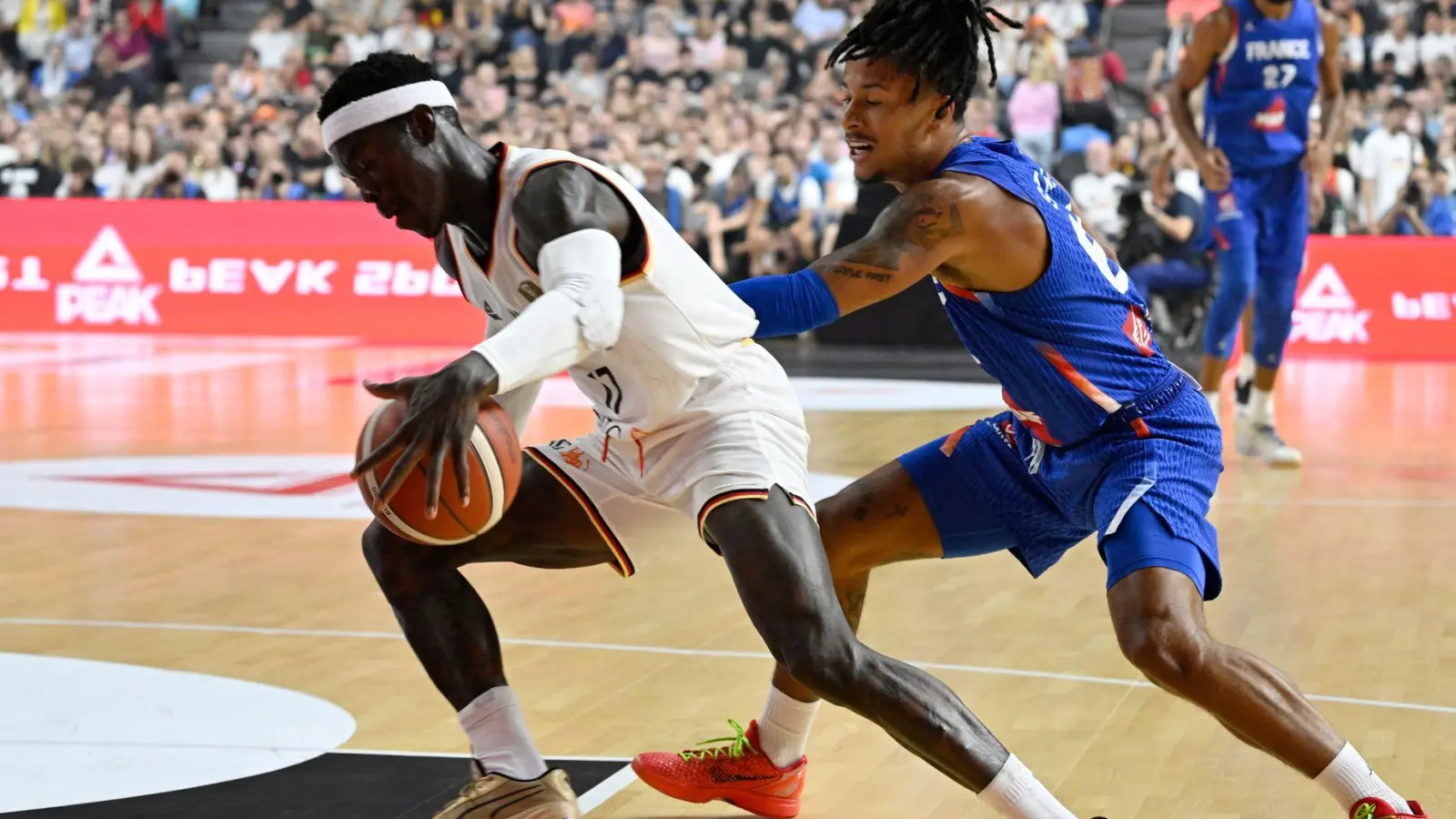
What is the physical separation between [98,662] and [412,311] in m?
10.3

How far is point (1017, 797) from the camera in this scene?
3.39m

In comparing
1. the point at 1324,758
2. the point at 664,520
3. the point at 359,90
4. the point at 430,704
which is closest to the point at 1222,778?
the point at 1324,758

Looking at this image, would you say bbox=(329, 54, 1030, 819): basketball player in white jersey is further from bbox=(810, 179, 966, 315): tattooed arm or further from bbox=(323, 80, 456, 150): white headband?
bbox=(810, 179, 966, 315): tattooed arm

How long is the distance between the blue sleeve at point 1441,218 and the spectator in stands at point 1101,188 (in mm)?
2298

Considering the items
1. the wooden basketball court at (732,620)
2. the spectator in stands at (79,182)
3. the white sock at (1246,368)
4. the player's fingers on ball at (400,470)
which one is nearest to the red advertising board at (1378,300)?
the wooden basketball court at (732,620)

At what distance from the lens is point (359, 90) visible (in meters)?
3.51

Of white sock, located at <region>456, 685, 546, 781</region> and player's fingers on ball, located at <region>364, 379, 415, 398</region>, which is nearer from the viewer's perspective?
player's fingers on ball, located at <region>364, 379, 415, 398</region>

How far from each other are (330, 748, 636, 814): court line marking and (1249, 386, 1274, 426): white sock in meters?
5.56

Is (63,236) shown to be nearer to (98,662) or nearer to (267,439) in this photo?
(267,439)

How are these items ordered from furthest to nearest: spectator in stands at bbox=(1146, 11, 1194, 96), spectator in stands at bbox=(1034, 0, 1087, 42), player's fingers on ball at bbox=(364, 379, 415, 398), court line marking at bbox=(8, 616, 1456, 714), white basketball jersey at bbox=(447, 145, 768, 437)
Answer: spectator in stands at bbox=(1034, 0, 1087, 42) < spectator in stands at bbox=(1146, 11, 1194, 96) < court line marking at bbox=(8, 616, 1456, 714) < white basketball jersey at bbox=(447, 145, 768, 437) < player's fingers on ball at bbox=(364, 379, 415, 398)

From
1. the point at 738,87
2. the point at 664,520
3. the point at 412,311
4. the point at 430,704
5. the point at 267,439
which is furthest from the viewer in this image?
the point at 738,87

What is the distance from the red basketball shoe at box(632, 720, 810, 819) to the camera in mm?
4086

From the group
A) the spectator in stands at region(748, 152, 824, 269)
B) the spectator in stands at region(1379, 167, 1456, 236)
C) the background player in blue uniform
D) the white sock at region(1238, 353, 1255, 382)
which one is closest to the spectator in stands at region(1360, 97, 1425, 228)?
the spectator in stands at region(1379, 167, 1456, 236)

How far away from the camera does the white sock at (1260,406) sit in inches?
357
